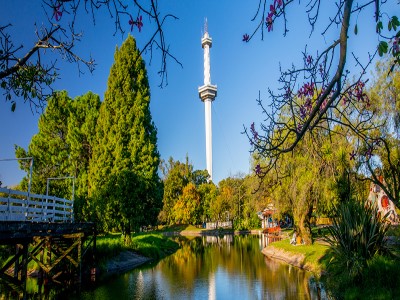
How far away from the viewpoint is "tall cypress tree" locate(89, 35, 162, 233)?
2958cm

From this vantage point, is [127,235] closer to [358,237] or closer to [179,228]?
[358,237]

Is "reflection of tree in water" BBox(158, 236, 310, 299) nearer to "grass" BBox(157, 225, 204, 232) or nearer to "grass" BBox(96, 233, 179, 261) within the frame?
"grass" BBox(96, 233, 179, 261)

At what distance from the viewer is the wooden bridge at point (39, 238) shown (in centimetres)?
1198

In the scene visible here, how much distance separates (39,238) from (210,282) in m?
9.09

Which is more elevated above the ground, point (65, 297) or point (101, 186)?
point (101, 186)

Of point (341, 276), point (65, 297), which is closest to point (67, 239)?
point (65, 297)

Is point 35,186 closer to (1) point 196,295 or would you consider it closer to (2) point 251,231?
(1) point 196,295

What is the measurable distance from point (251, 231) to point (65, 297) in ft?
167

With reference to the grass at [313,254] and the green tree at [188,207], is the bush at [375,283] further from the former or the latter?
the green tree at [188,207]

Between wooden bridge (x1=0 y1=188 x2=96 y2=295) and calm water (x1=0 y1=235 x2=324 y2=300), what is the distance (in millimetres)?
2741

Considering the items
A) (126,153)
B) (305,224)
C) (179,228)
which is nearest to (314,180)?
(305,224)

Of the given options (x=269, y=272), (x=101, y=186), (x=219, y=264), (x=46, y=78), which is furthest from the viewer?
(x=101, y=186)

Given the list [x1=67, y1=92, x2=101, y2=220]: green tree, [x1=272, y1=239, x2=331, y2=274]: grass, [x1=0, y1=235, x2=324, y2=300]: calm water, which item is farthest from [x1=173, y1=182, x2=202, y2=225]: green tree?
[x1=272, y1=239, x2=331, y2=274]: grass

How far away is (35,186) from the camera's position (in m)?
32.3
